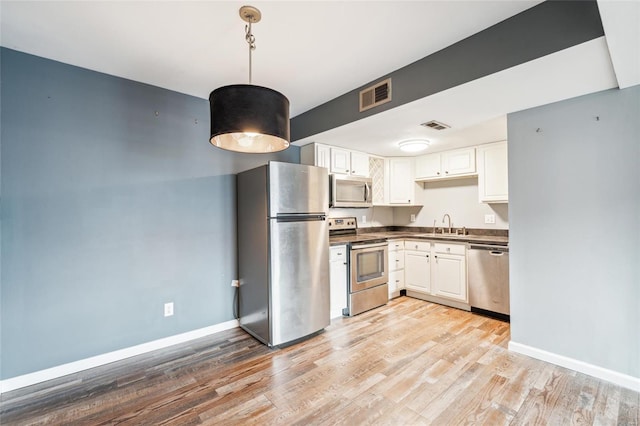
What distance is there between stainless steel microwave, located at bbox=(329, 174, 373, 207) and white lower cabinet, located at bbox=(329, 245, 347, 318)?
2.29 feet

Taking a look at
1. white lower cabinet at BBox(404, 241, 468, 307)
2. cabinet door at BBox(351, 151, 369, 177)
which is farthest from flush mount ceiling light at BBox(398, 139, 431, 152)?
white lower cabinet at BBox(404, 241, 468, 307)

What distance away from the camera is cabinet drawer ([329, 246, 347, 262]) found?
3.30 meters

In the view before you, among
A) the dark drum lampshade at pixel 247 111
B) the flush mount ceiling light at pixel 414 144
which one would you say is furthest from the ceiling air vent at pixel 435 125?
the dark drum lampshade at pixel 247 111

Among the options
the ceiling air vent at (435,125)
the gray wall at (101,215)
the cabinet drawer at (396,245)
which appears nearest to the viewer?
the gray wall at (101,215)

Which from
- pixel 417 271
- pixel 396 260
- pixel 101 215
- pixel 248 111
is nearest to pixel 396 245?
pixel 396 260

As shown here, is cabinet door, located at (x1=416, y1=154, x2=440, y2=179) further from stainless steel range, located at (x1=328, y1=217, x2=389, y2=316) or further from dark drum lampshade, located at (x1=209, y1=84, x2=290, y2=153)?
dark drum lampshade, located at (x1=209, y1=84, x2=290, y2=153)

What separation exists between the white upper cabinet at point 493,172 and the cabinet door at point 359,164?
60.9 inches

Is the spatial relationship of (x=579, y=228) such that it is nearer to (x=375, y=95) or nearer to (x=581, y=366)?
(x=581, y=366)

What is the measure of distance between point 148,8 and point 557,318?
3.79 metres

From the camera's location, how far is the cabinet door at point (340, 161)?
3.82 meters

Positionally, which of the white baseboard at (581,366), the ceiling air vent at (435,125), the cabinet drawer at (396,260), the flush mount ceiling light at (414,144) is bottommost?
the white baseboard at (581,366)

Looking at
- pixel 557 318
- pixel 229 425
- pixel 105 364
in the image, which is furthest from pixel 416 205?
pixel 105 364

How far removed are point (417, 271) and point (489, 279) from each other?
95 cm

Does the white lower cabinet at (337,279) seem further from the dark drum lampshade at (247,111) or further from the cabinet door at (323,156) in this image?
the dark drum lampshade at (247,111)
